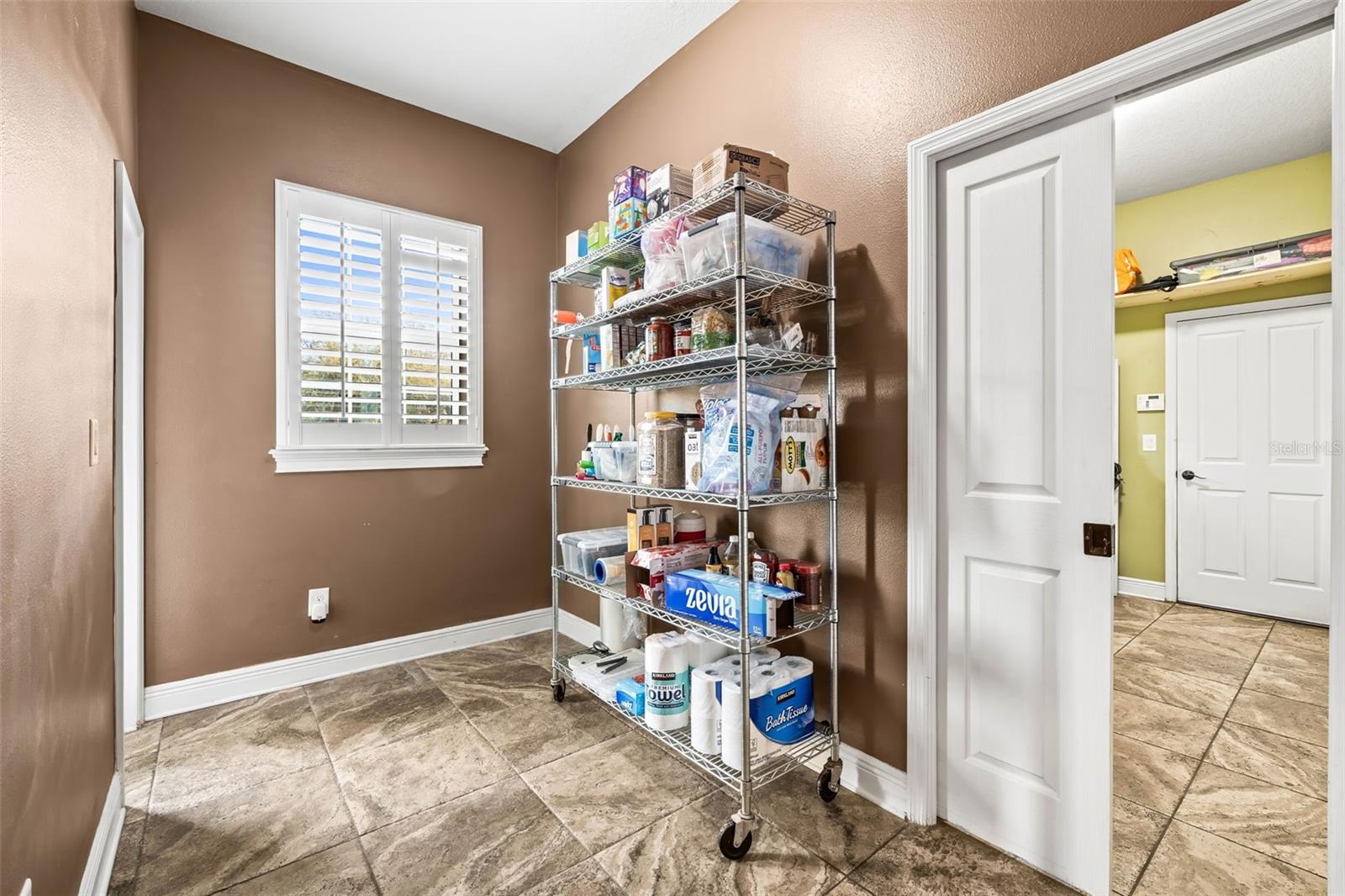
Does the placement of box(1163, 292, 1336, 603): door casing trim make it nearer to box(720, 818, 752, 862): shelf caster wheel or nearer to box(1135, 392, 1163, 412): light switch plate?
box(1135, 392, 1163, 412): light switch plate

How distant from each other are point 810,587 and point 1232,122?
363 cm

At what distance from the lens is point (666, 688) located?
2076mm

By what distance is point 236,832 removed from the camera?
5.94ft

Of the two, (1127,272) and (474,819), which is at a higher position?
(1127,272)

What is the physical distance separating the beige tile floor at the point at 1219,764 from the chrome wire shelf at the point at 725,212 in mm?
1763

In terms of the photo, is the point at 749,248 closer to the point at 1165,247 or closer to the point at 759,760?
the point at 759,760

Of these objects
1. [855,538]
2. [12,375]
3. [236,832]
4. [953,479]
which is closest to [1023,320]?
[953,479]

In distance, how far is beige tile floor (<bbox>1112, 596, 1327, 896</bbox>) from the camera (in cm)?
163

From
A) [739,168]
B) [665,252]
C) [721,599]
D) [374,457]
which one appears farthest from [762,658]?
[374,457]

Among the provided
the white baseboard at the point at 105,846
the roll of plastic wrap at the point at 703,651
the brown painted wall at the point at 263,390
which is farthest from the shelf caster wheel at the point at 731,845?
the brown painted wall at the point at 263,390

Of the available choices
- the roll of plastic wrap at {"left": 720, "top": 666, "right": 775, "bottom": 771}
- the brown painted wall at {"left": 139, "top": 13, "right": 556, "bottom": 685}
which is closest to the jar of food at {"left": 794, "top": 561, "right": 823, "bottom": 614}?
the roll of plastic wrap at {"left": 720, "top": 666, "right": 775, "bottom": 771}

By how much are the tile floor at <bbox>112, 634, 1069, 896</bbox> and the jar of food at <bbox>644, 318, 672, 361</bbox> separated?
1.47m

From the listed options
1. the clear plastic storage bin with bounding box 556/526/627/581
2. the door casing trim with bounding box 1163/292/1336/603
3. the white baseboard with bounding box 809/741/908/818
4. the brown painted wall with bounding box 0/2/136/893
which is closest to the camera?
the brown painted wall with bounding box 0/2/136/893

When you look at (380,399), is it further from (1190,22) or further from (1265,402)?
(1265,402)
